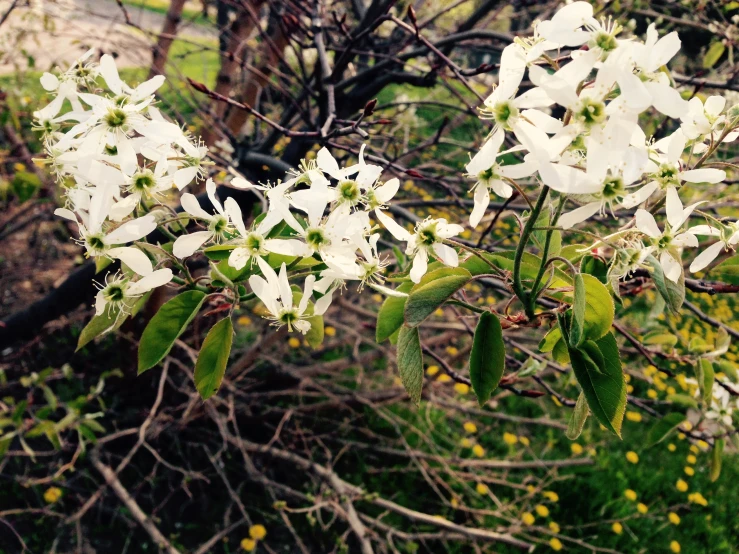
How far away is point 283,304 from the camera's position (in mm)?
710

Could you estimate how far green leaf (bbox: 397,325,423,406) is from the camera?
670 mm

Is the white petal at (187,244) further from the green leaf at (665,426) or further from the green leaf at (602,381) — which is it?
the green leaf at (665,426)

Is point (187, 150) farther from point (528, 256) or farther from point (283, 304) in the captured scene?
point (528, 256)

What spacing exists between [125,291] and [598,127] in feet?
1.86

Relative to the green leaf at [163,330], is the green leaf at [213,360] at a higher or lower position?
lower

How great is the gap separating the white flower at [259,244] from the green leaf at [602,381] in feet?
1.08

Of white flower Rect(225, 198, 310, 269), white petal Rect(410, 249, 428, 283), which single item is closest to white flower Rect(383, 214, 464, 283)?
white petal Rect(410, 249, 428, 283)

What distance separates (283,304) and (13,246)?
355 centimetres

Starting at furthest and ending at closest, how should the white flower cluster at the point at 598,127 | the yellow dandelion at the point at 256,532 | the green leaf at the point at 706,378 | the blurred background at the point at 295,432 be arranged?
the yellow dandelion at the point at 256,532, the blurred background at the point at 295,432, the green leaf at the point at 706,378, the white flower cluster at the point at 598,127

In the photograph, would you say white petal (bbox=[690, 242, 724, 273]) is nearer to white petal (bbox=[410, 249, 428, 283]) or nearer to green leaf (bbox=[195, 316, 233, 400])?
white petal (bbox=[410, 249, 428, 283])

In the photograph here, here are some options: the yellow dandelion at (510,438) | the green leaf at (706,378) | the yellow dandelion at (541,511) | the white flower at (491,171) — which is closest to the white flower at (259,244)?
the white flower at (491,171)

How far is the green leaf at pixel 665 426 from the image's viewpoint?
4.05 feet

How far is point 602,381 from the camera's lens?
0.62 meters

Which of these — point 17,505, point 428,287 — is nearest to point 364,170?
point 428,287
